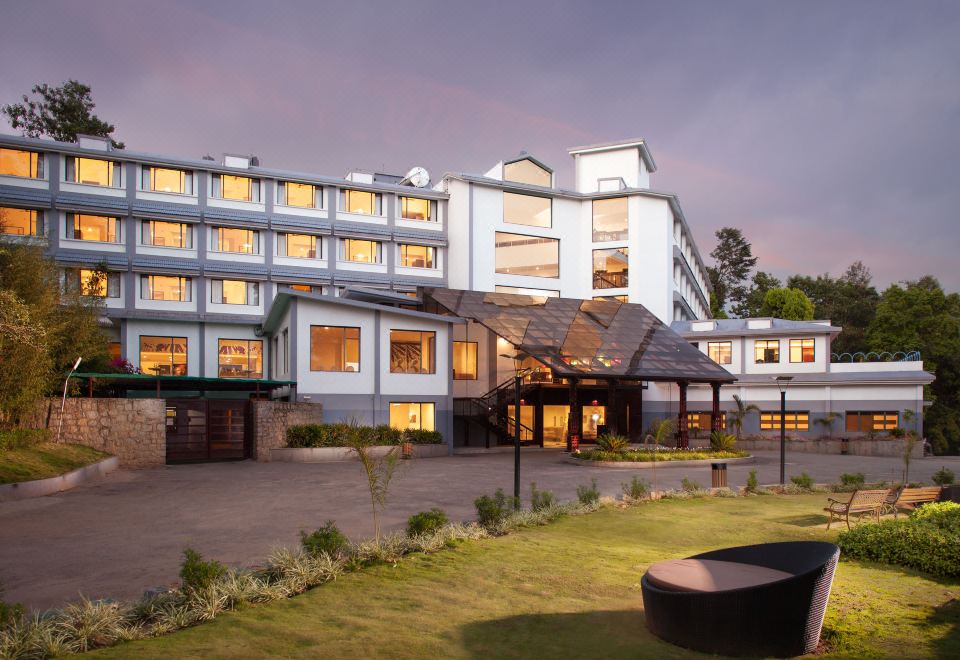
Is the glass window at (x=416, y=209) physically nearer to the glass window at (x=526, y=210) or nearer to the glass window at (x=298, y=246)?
the glass window at (x=526, y=210)

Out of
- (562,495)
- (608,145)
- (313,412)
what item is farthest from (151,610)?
(608,145)

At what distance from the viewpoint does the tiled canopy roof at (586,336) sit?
32031 mm

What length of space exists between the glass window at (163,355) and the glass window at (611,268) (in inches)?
1093

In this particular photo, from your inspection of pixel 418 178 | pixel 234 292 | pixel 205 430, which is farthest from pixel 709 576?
pixel 418 178

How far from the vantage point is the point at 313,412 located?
94.8 ft

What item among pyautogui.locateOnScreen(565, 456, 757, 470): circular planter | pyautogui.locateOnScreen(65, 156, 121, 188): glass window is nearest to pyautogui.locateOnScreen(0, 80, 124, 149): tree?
pyautogui.locateOnScreen(65, 156, 121, 188): glass window

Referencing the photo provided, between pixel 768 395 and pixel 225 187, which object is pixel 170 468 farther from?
pixel 768 395

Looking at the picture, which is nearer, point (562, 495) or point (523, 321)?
point (562, 495)

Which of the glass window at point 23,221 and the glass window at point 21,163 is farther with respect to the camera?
the glass window at point 21,163

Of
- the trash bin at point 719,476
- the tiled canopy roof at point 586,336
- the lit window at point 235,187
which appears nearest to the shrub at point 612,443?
the tiled canopy roof at point 586,336

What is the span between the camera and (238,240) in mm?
42531

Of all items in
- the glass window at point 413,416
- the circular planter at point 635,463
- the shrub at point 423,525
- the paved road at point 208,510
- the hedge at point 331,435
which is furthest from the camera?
the glass window at point 413,416

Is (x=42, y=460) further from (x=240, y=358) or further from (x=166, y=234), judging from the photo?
(x=166, y=234)

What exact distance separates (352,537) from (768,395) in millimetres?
38967
